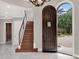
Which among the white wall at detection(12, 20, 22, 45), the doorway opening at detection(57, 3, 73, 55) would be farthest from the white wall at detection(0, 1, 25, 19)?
the doorway opening at detection(57, 3, 73, 55)

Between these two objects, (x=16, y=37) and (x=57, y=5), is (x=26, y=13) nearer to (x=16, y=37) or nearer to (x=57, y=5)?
(x=16, y=37)

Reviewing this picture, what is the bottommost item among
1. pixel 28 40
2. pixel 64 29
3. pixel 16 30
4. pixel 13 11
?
pixel 28 40

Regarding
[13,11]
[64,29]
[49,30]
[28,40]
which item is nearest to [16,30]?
[13,11]

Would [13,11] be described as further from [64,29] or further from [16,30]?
[64,29]

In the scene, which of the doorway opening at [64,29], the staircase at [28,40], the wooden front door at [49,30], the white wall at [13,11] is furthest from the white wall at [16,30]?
the doorway opening at [64,29]

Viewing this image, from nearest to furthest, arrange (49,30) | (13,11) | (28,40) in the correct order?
(49,30) < (28,40) < (13,11)

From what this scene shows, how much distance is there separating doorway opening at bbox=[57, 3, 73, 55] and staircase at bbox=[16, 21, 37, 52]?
1696mm

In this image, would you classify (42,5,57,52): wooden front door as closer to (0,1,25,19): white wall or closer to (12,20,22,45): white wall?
(0,1,25,19): white wall

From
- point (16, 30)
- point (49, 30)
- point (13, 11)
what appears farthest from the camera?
point (16, 30)

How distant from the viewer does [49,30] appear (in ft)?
33.4

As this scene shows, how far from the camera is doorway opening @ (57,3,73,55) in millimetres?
9551

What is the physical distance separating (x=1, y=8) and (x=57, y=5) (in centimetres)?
704

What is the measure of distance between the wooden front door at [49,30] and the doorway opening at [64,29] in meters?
0.33

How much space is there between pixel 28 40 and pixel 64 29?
2.92 meters
